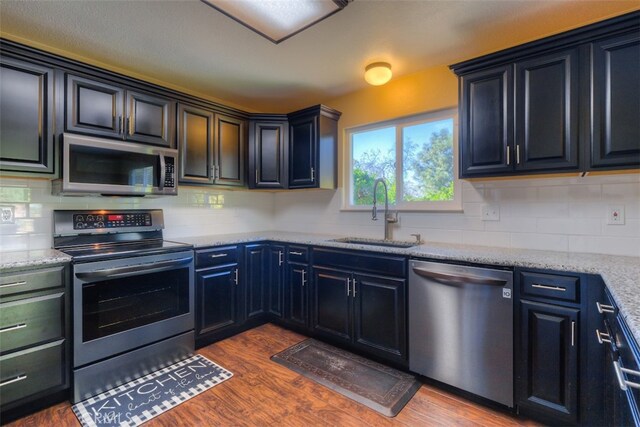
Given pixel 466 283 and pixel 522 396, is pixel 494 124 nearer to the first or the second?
pixel 466 283

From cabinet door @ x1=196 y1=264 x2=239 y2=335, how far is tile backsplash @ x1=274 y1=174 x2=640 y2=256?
1.49 m

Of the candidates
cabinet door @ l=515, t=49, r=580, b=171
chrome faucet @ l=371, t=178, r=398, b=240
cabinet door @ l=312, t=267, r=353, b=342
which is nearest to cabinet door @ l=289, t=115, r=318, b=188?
chrome faucet @ l=371, t=178, r=398, b=240

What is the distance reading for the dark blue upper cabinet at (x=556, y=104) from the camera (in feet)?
5.23

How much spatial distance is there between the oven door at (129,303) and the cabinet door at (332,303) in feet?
3.42

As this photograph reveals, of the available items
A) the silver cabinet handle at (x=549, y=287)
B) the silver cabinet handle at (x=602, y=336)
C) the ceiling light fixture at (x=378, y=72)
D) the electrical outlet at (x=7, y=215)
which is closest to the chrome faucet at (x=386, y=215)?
the ceiling light fixture at (x=378, y=72)

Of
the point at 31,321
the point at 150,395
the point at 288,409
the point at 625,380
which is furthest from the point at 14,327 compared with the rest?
the point at 625,380

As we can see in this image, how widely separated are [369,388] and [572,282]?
134 centimetres

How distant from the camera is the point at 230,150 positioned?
10.1 feet

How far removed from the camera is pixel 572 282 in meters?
1.53

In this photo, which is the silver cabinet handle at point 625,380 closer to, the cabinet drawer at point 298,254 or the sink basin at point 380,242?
the sink basin at point 380,242

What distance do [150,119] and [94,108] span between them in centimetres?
38

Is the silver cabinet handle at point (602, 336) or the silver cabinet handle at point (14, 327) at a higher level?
the silver cabinet handle at point (602, 336)

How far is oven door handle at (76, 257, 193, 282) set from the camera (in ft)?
6.17

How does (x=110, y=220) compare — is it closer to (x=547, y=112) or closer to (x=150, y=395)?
(x=150, y=395)
